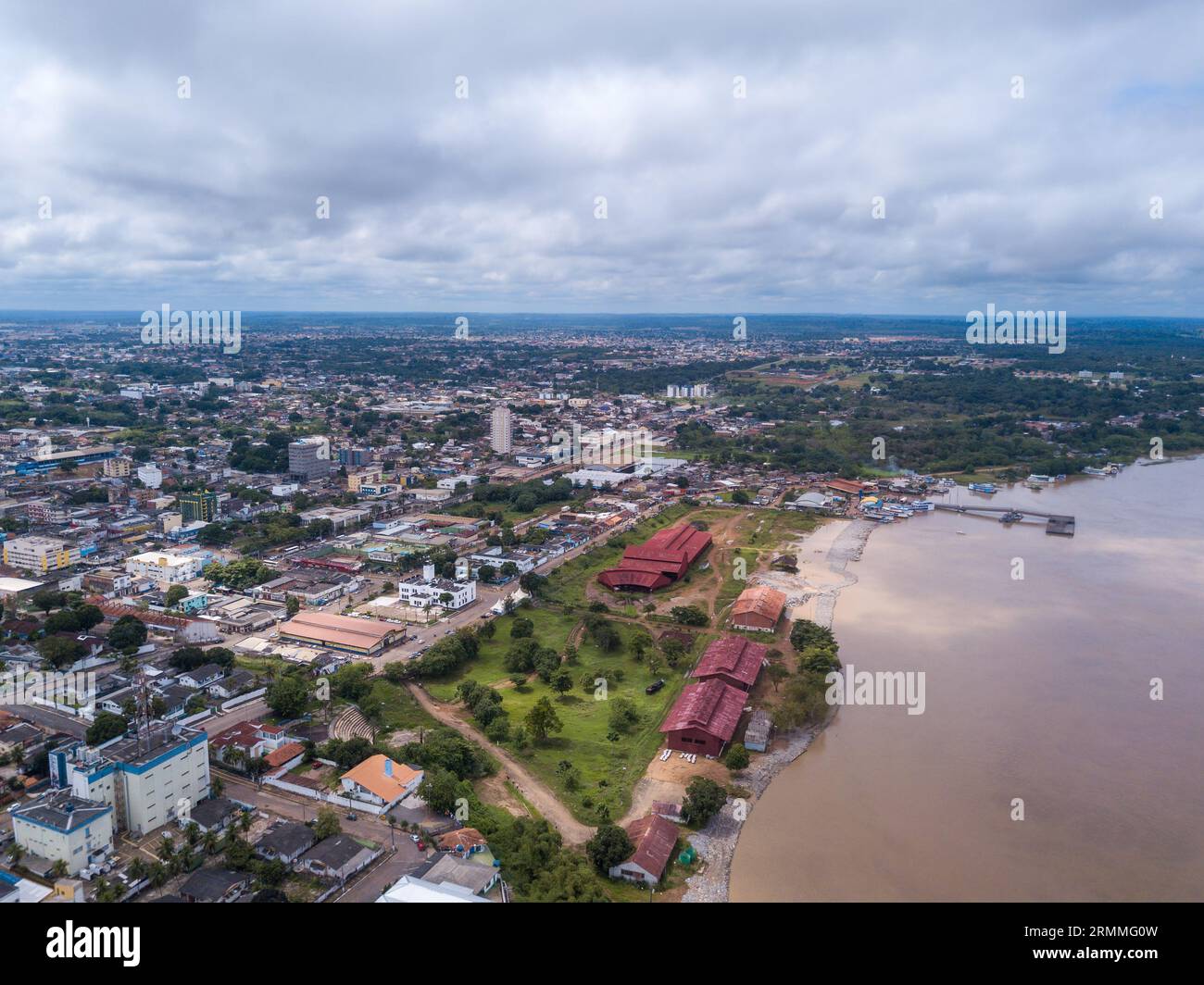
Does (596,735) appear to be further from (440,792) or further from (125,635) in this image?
(125,635)

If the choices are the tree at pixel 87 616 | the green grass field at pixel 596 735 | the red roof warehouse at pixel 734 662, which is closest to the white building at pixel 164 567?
the tree at pixel 87 616

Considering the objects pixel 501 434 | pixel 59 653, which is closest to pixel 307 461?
pixel 501 434

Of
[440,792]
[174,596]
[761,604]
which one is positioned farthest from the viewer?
[174,596]

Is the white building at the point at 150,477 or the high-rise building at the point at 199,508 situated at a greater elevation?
the white building at the point at 150,477

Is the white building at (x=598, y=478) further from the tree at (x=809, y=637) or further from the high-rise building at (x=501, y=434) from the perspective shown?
the tree at (x=809, y=637)

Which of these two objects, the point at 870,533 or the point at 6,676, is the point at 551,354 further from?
the point at 6,676

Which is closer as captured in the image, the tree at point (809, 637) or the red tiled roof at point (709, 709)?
the red tiled roof at point (709, 709)

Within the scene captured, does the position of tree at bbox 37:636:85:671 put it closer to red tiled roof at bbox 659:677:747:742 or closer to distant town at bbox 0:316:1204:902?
distant town at bbox 0:316:1204:902
